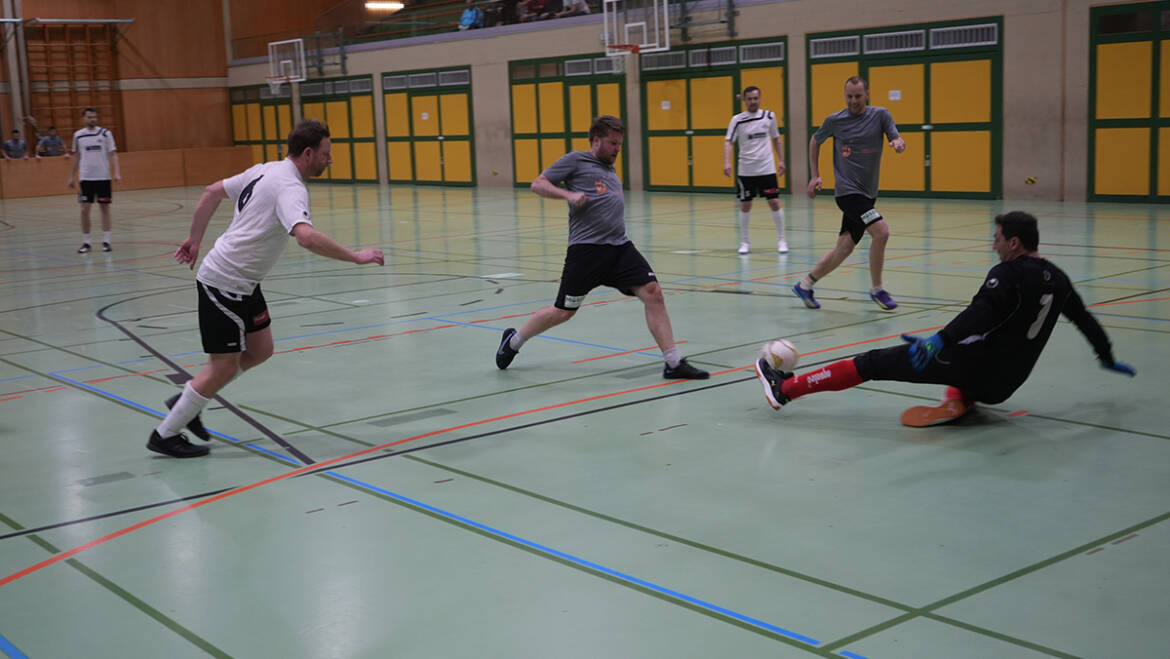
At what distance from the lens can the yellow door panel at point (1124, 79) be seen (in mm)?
19203

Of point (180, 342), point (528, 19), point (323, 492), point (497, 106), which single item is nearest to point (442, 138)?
point (497, 106)

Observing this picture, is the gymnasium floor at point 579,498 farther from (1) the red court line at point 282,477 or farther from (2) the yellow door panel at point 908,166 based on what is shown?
(2) the yellow door panel at point 908,166

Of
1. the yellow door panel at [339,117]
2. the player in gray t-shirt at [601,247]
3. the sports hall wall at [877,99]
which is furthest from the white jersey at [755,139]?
the yellow door panel at [339,117]

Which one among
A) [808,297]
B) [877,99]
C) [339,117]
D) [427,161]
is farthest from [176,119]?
[808,297]

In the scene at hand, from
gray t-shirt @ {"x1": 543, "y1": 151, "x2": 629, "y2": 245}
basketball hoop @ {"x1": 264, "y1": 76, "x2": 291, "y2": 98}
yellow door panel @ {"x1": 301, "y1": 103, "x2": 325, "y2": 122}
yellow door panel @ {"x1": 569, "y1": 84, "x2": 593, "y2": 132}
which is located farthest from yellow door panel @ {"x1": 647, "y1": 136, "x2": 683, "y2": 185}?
gray t-shirt @ {"x1": 543, "y1": 151, "x2": 629, "y2": 245}

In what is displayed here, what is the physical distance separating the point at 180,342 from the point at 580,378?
3954 millimetres

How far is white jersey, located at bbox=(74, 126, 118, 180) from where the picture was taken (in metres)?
17.8

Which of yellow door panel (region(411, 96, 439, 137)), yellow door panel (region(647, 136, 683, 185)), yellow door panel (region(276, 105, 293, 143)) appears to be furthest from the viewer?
yellow door panel (region(276, 105, 293, 143))

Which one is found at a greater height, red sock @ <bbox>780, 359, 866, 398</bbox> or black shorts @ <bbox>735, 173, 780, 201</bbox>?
black shorts @ <bbox>735, 173, 780, 201</bbox>

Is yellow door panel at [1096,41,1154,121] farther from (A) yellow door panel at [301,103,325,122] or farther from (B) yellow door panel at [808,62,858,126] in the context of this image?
(A) yellow door panel at [301,103,325,122]

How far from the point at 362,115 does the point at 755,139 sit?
2295 cm

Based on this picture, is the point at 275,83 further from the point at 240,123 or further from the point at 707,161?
the point at 707,161

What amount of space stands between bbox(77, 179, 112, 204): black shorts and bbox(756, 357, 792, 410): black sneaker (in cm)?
1418

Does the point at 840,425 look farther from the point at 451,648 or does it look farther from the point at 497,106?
the point at 497,106
